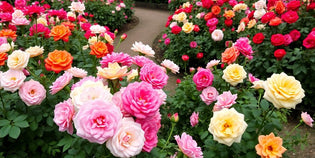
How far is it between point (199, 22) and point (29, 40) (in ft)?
10.3

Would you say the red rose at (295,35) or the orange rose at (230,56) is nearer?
the orange rose at (230,56)

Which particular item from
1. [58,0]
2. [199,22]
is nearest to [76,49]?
[199,22]

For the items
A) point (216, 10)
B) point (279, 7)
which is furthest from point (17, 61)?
point (216, 10)

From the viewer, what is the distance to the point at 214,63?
184cm

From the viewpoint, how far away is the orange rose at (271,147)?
1339mm

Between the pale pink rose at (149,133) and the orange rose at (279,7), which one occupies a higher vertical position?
the orange rose at (279,7)

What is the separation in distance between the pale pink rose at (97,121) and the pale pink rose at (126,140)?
1.0 inches

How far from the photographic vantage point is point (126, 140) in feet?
2.78

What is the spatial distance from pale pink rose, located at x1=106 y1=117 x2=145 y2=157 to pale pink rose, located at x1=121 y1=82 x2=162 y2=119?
1.7 inches

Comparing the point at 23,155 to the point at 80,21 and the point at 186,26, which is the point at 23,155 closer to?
the point at 80,21

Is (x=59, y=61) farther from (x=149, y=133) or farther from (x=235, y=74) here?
(x=235, y=74)

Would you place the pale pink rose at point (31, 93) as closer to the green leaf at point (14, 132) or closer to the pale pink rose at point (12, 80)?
the pale pink rose at point (12, 80)

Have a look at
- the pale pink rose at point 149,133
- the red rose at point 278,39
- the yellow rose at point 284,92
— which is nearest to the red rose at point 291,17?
the red rose at point 278,39

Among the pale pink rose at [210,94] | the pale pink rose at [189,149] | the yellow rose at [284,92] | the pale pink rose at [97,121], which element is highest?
the yellow rose at [284,92]
